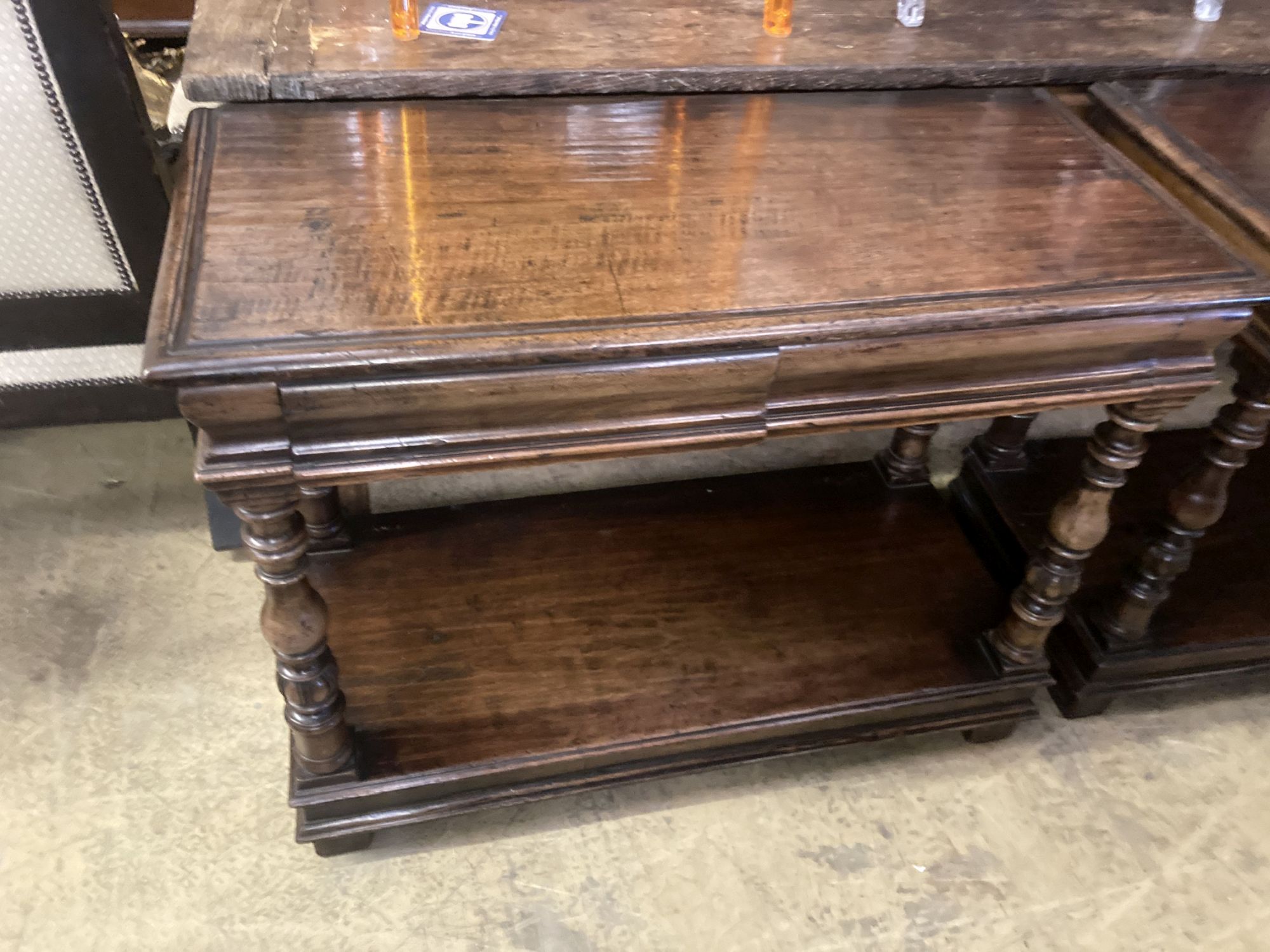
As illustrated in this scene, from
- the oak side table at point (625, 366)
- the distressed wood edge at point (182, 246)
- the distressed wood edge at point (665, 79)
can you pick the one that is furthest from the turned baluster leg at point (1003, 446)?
the distressed wood edge at point (182, 246)

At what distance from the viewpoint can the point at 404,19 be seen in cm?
118

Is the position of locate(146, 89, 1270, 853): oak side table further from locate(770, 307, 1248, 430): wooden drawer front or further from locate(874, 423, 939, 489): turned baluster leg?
locate(874, 423, 939, 489): turned baluster leg

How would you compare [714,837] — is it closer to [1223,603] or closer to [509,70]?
[1223,603]

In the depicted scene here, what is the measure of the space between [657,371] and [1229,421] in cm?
82

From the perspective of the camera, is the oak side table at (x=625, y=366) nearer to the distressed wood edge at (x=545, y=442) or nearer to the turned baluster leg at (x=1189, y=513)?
the distressed wood edge at (x=545, y=442)

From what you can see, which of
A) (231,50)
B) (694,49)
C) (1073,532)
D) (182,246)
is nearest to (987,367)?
(1073,532)

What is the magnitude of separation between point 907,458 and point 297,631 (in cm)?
105

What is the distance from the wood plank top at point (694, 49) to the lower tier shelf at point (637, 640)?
67 cm

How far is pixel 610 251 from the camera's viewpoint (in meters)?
0.93

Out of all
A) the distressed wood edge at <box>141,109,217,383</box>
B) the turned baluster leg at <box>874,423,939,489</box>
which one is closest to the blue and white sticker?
the distressed wood edge at <box>141,109,217,383</box>

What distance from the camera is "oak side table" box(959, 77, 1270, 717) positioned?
118cm

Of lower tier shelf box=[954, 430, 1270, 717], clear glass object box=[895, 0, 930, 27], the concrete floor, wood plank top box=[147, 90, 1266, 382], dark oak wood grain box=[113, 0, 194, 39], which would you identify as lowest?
the concrete floor

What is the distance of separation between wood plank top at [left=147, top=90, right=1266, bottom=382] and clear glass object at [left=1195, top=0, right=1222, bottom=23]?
45 centimetres

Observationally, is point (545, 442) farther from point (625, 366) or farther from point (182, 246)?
point (182, 246)
